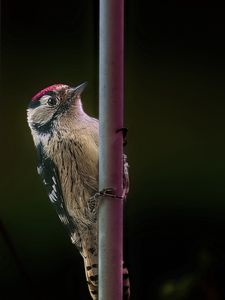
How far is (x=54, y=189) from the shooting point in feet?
8.61

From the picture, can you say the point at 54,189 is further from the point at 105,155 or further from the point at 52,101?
the point at 105,155

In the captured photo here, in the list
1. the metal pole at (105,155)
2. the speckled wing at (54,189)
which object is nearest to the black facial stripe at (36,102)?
the speckled wing at (54,189)

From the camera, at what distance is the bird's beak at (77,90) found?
8.63 feet

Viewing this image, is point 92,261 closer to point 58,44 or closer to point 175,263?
point 175,263

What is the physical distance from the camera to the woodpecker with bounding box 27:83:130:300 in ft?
8.34

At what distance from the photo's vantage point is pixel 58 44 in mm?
2637

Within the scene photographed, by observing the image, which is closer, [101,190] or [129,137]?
[101,190]

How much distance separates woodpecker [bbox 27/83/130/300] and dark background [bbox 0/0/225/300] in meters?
0.04

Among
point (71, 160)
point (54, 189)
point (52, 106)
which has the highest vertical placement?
point (52, 106)

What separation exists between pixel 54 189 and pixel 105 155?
610 mm

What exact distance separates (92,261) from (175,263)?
15.5 inches

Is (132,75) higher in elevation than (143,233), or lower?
higher

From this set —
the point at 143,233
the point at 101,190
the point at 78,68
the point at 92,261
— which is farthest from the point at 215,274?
the point at 78,68

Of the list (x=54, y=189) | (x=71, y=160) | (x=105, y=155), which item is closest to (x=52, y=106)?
(x=71, y=160)
